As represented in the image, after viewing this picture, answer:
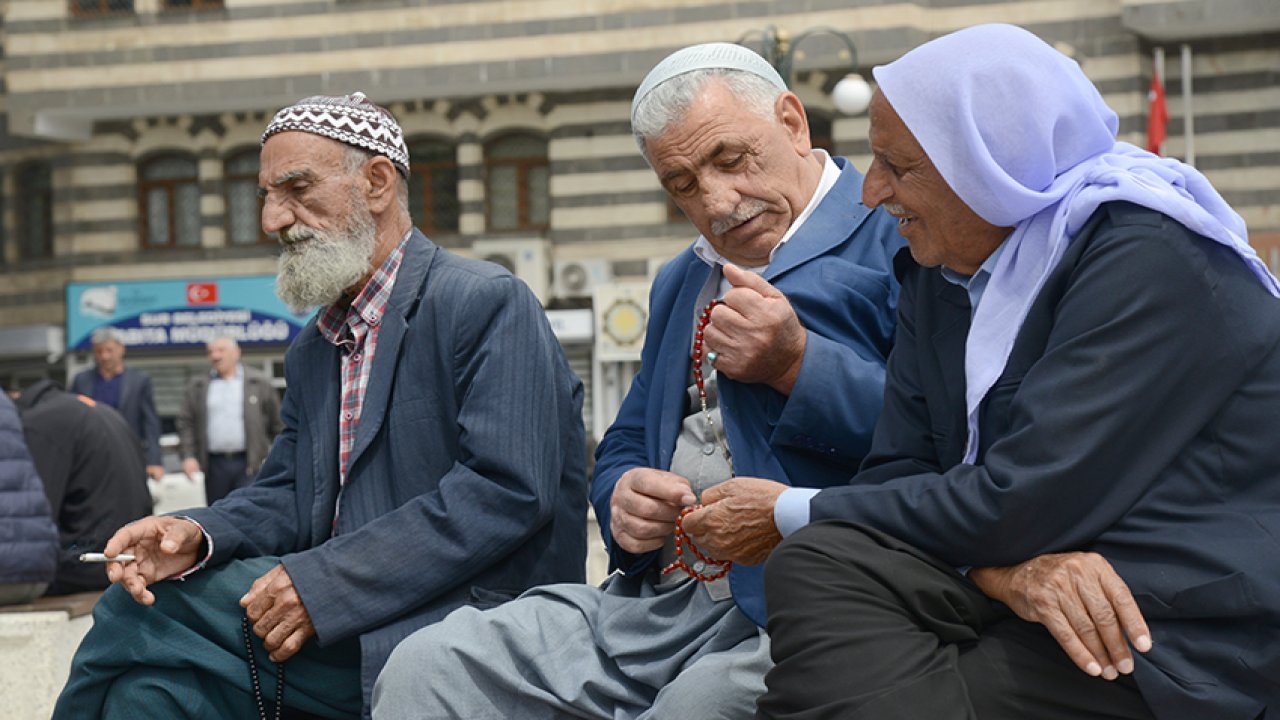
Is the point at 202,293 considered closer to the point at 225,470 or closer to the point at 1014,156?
the point at 225,470

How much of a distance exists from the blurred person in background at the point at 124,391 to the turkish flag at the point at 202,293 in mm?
7914

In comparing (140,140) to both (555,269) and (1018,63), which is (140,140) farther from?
(1018,63)

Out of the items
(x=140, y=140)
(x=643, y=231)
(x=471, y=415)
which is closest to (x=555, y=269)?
(x=643, y=231)

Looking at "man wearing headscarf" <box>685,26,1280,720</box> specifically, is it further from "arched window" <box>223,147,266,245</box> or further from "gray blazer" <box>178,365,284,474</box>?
"arched window" <box>223,147,266,245</box>

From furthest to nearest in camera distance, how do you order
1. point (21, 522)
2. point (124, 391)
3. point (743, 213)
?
point (124, 391) → point (21, 522) → point (743, 213)

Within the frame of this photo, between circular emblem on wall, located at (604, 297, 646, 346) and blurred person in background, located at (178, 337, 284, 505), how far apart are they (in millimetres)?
7909

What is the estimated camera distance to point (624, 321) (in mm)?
22609

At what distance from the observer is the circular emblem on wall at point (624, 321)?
22.5 metres

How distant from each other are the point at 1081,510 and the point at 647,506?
1045mm

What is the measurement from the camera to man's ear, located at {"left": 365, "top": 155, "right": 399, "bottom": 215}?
401 cm

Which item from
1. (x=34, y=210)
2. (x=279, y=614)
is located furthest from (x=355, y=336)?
(x=34, y=210)

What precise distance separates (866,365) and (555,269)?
20.0 meters

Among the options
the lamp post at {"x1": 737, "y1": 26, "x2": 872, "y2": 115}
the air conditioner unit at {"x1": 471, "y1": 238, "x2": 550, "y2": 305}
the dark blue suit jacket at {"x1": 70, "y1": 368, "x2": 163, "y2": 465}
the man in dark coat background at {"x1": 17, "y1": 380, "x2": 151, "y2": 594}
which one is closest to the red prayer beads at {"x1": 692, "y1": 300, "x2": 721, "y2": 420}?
the man in dark coat background at {"x1": 17, "y1": 380, "x2": 151, "y2": 594}

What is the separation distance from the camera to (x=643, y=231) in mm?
22969
